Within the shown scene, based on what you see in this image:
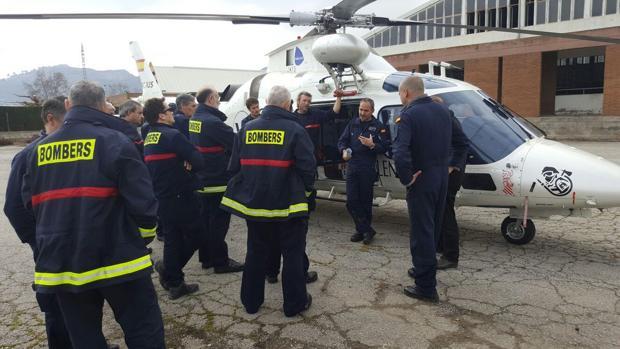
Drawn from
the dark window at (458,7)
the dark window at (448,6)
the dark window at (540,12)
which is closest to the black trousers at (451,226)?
the dark window at (540,12)

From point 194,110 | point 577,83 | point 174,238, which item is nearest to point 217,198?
point 174,238

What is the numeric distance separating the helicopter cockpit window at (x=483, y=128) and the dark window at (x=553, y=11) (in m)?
24.2

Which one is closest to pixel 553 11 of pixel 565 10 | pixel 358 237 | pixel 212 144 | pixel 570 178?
pixel 565 10

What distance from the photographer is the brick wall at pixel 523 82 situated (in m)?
26.4

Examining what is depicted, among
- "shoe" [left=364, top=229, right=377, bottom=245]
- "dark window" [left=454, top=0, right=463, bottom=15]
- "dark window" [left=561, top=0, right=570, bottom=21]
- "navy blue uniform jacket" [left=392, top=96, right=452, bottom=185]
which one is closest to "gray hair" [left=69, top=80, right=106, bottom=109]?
"navy blue uniform jacket" [left=392, top=96, right=452, bottom=185]

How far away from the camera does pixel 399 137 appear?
12.7ft

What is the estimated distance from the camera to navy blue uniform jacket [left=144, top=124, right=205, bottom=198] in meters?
3.98

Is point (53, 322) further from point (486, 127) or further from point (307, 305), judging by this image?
point (486, 127)

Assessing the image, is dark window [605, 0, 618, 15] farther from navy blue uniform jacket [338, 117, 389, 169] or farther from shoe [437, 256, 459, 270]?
shoe [437, 256, 459, 270]

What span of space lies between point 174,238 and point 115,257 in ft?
5.76

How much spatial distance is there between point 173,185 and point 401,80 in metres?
3.21

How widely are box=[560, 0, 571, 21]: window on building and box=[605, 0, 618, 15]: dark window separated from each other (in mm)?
1852

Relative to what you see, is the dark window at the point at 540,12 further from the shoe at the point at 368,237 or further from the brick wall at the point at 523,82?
the shoe at the point at 368,237

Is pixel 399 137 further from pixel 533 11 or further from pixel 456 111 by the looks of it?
pixel 533 11
